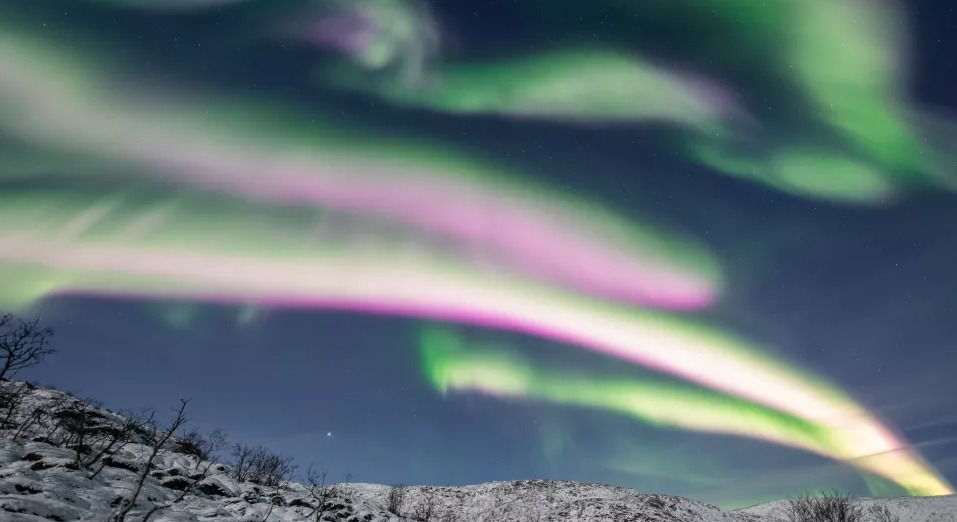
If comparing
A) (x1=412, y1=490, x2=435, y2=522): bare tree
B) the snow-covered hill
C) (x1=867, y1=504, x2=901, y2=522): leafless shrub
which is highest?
(x1=867, y1=504, x2=901, y2=522): leafless shrub

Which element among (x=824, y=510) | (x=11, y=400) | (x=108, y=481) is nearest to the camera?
(x=108, y=481)

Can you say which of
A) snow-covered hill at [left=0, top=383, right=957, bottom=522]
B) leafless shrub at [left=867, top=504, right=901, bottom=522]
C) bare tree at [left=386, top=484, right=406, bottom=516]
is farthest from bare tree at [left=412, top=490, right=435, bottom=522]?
leafless shrub at [left=867, top=504, right=901, bottom=522]

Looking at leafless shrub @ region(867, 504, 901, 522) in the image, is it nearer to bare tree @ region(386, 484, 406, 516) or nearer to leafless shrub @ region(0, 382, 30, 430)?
bare tree @ region(386, 484, 406, 516)

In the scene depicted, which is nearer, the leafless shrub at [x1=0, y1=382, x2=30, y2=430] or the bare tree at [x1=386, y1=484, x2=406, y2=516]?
the leafless shrub at [x1=0, y1=382, x2=30, y2=430]

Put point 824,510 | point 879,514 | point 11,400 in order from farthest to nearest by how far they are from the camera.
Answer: point 879,514 → point 824,510 → point 11,400

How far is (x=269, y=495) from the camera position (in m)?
27.2

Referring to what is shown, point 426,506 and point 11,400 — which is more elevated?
point 11,400

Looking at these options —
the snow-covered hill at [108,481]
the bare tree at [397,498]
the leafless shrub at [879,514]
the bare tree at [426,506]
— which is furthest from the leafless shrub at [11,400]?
the leafless shrub at [879,514]

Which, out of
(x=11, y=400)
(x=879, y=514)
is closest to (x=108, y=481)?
(x=11, y=400)

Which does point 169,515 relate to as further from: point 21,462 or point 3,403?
point 3,403

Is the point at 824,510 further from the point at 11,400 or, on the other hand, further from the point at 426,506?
the point at 11,400

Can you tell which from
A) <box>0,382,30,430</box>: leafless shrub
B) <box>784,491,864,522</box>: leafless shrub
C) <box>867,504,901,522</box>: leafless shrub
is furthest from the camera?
<box>867,504,901,522</box>: leafless shrub

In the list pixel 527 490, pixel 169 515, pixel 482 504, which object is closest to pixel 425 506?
pixel 482 504

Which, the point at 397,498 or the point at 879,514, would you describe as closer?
the point at 397,498
